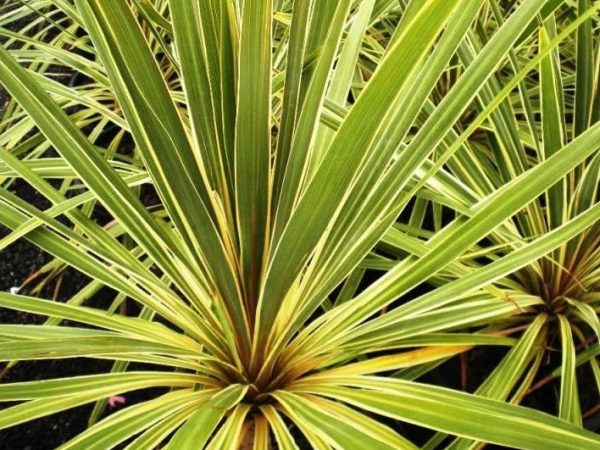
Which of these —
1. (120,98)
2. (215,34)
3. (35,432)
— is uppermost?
(215,34)

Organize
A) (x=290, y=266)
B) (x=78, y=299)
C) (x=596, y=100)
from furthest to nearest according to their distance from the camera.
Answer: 1. (x=78, y=299)
2. (x=596, y=100)
3. (x=290, y=266)

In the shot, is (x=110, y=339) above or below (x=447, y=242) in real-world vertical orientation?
below

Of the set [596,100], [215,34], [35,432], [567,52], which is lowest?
[35,432]

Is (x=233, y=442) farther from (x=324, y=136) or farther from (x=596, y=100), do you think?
(x=596, y=100)

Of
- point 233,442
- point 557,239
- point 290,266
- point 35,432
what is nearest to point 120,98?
point 290,266

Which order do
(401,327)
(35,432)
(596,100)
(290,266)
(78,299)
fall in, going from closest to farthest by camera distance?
(290,266) → (401,327) → (596,100) → (78,299) → (35,432)

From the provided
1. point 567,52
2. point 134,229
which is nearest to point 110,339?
point 134,229

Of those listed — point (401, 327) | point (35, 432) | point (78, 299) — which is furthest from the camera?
point (35, 432)

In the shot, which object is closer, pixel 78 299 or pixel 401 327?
pixel 401 327

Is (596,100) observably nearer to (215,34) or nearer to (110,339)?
(215,34)
